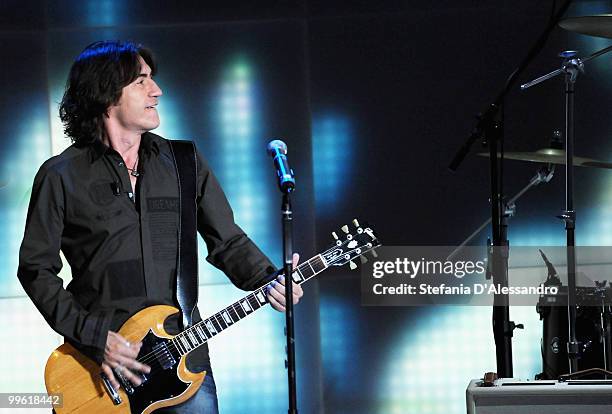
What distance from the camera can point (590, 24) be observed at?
14.7 ft

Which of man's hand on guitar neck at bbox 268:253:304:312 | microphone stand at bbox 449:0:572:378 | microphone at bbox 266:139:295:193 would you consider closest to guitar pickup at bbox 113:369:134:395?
man's hand on guitar neck at bbox 268:253:304:312

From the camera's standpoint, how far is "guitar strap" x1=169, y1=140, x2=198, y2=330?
364 cm

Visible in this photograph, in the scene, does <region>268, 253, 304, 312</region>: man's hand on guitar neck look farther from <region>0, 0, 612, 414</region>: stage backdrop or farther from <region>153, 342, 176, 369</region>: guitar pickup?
<region>0, 0, 612, 414</region>: stage backdrop

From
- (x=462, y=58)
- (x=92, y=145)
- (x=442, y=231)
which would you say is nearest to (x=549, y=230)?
(x=442, y=231)

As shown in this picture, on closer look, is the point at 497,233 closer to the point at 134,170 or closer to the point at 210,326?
the point at 210,326

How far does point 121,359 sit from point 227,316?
43 cm

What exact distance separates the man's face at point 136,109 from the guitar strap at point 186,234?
0.14m

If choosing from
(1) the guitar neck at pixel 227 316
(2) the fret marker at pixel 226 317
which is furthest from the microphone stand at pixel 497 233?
(2) the fret marker at pixel 226 317

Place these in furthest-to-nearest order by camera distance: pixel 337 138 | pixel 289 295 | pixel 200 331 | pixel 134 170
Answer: pixel 337 138 < pixel 134 170 < pixel 200 331 < pixel 289 295

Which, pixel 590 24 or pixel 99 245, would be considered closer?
pixel 99 245

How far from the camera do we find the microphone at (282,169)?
10.2ft

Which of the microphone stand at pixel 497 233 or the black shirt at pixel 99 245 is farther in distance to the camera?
the microphone stand at pixel 497 233

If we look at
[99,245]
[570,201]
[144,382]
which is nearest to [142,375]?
[144,382]

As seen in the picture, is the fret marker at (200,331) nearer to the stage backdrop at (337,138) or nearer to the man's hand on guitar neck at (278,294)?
the man's hand on guitar neck at (278,294)
